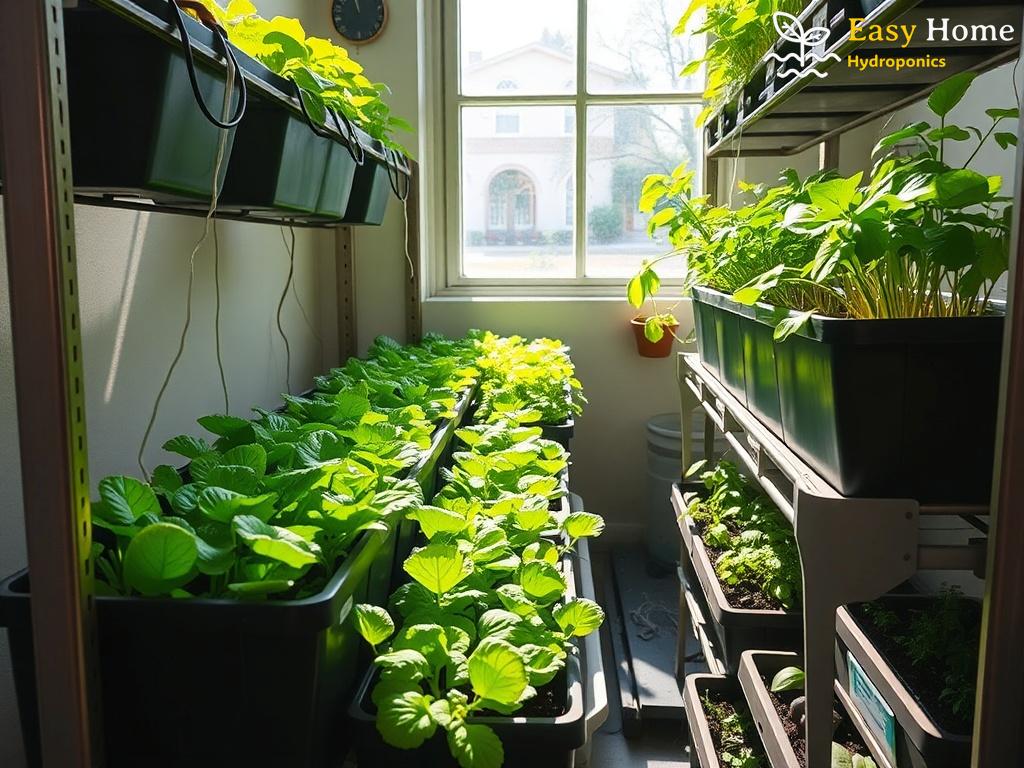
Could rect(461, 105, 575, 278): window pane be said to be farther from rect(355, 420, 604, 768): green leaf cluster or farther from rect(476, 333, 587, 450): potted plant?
rect(355, 420, 604, 768): green leaf cluster

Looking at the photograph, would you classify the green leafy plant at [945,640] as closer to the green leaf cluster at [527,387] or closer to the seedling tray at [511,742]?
the seedling tray at [511,742]

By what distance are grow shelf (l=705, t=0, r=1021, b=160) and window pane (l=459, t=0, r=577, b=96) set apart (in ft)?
3.91

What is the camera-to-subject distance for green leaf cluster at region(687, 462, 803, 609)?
1.50 metres

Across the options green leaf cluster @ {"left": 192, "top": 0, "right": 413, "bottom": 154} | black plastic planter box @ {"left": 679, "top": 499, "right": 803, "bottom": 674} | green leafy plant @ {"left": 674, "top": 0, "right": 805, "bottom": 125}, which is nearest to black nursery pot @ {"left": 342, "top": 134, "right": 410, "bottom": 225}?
green leaf cluster @ {"left": 192, "top": 0, "right": 413, "bottom": 154}

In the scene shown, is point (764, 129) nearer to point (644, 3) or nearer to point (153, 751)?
point (644, 3)

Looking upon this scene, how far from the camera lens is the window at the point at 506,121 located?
129 inches

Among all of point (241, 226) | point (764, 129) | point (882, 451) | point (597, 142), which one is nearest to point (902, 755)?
point (882, 451)

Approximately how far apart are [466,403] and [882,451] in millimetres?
1163

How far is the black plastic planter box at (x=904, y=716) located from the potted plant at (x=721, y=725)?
303mm

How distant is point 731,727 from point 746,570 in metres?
0.31

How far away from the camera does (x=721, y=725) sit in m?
1.60

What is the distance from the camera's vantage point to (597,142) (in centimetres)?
328

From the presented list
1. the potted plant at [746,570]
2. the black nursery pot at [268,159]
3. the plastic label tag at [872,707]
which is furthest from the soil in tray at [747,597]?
the black nursery pot at [268,159]

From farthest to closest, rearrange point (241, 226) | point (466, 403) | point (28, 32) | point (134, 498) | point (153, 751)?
point (241, 226) < point (466, 403) < point (134, 498) < point (153, 751) < point (28, 32)
